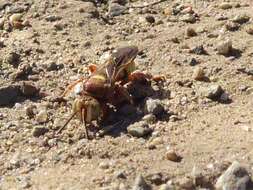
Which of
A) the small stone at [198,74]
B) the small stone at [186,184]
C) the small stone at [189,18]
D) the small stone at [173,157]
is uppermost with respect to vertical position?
the small stone at [189,18]

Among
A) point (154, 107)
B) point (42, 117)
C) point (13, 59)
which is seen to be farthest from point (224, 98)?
point (13, 59)

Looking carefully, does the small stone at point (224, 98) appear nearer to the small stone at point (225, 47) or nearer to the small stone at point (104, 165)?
the small stone at point (225, 47)

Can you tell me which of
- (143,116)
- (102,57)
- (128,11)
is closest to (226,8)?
(128,11)

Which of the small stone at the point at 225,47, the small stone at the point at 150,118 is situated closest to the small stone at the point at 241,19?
the small stone at the point at 225,47

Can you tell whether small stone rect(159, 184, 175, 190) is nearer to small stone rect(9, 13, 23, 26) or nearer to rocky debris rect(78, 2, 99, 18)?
rocky debris rect(78, 2, 99, 18)

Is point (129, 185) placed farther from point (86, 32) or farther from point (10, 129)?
point (86, 32)

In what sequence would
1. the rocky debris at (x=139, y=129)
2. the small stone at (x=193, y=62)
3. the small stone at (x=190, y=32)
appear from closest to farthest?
the rocky debris at (x=139, y=129) → the small stone at (x=193, y=62) → the small stone at (x=190, y=32)

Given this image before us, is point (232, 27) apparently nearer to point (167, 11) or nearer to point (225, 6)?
point (225, 6)
